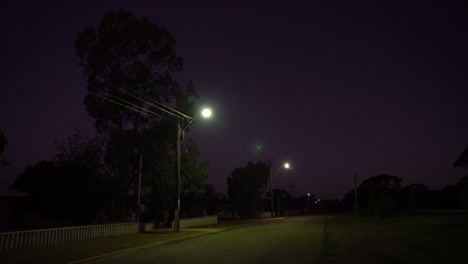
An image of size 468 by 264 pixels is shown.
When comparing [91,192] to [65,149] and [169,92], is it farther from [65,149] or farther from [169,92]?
[169,92]

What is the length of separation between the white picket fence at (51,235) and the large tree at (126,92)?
7.73 m

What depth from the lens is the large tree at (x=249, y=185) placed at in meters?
66.2

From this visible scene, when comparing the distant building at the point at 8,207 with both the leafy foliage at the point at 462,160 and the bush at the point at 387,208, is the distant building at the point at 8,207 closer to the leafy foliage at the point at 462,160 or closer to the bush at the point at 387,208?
the bush at the point at 387,208

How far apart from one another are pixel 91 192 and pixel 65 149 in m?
3.83

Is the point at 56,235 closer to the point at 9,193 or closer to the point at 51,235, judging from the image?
the point at 51,235

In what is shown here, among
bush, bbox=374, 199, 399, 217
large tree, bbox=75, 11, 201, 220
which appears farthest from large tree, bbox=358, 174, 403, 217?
large tree, bbox=75, 11, 201, 220

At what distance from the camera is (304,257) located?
13461mm

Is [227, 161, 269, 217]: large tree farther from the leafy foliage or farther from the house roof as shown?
the house roof

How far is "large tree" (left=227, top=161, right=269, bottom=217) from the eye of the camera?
66188 millimetres

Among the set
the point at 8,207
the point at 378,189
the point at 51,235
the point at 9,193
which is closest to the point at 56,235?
the point at 51,235

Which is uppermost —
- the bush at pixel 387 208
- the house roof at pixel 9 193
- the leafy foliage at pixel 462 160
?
the leafy foliage at pixel 462 160

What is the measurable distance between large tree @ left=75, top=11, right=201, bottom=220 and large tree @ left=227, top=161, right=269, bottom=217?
1424 inches

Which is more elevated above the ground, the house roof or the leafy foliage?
the leafy foliage

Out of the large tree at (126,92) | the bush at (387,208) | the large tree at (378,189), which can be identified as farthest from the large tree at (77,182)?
the large tree at (378,189)
